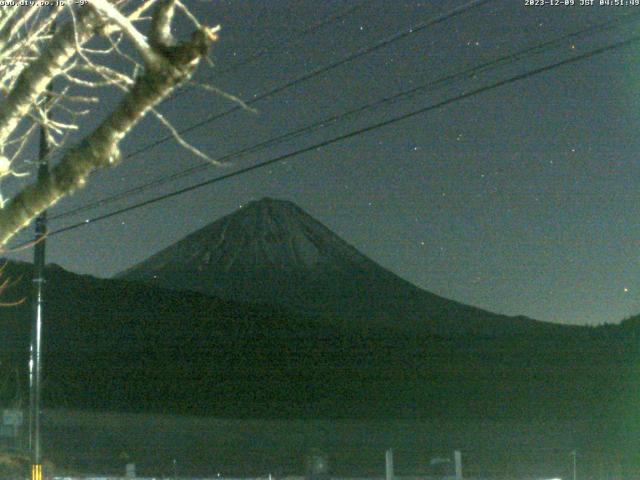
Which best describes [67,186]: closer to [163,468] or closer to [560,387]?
[163,468]

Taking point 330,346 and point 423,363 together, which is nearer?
point 423,363

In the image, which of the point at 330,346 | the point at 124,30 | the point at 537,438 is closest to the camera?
the point at 124,30

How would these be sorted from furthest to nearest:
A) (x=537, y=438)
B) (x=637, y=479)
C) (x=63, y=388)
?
(x=63, y=388) → (x=537, y=438) → (x=637, y=479)

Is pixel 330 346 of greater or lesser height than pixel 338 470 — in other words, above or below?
above

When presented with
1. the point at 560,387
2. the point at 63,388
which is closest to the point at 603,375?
the point at 560,387

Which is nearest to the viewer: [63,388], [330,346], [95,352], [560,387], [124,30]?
[124,30]

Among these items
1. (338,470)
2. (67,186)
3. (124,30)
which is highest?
(124,30)

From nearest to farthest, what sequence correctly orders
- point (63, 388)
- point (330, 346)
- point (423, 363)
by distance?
point (63, 388) → point (423, 363) → point (330, 346)

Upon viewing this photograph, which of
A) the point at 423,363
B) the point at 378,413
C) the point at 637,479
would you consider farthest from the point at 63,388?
the point at 637,479

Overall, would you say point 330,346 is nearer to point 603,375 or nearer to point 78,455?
point 603,375
